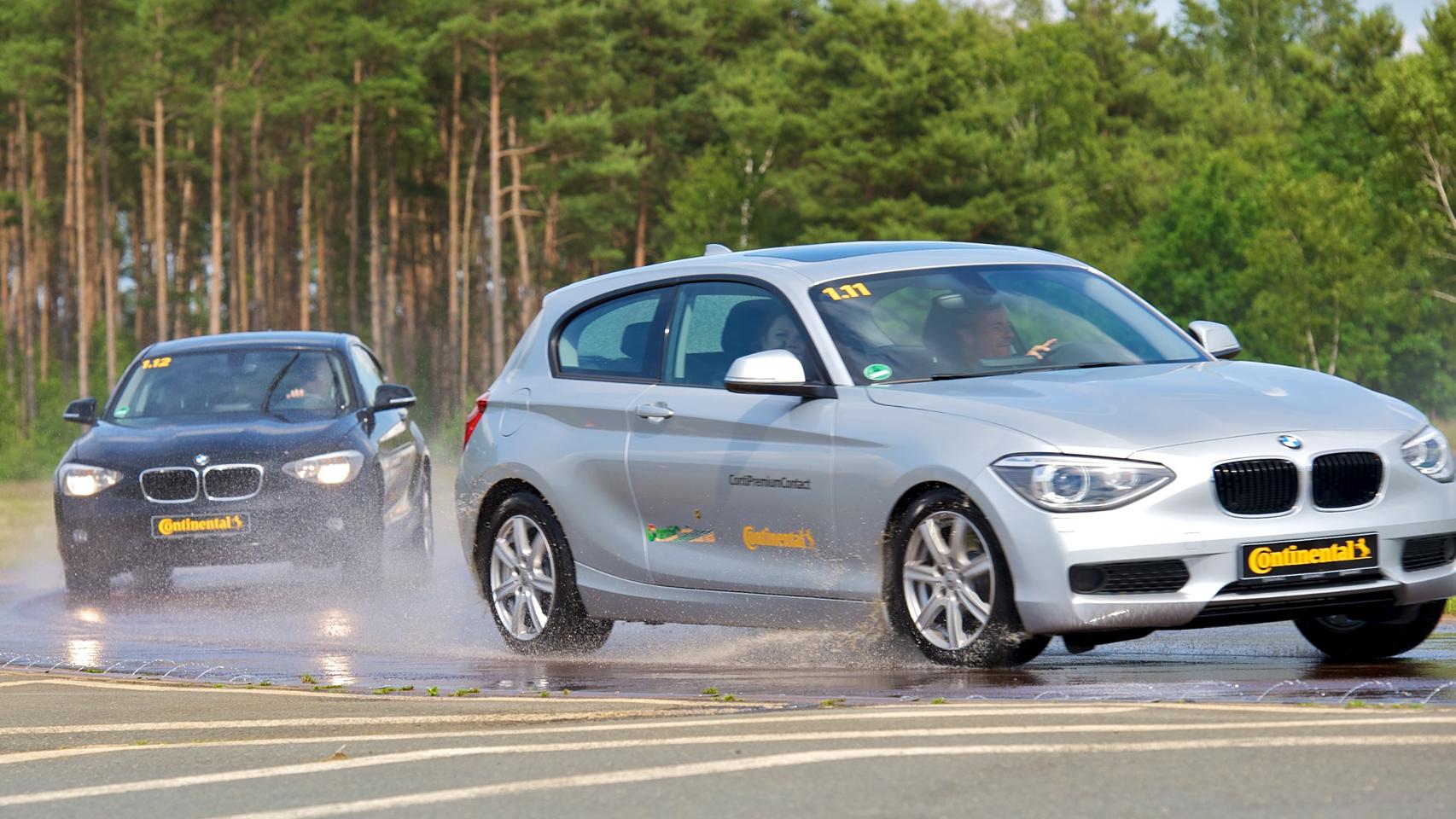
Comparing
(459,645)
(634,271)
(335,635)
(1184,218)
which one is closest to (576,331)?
(634,271)

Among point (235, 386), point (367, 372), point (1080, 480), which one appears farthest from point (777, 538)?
point (367, 372)

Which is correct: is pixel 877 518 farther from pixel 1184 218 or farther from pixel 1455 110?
pixel 1184 218

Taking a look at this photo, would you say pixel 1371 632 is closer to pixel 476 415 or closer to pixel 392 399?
pixel 476 415

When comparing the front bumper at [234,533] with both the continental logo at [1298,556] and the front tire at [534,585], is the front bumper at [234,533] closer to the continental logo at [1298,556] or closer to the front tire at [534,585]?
the front tire at [534,585]

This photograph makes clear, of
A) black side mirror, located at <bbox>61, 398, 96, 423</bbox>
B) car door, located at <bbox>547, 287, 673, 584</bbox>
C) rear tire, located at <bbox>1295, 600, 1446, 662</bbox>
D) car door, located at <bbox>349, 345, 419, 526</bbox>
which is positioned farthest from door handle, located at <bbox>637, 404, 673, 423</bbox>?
black side mirror, located at <bbox>61, 398, 96, 423</bbox>

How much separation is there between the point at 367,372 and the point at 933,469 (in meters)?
9.11

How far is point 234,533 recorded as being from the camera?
49.0 feet

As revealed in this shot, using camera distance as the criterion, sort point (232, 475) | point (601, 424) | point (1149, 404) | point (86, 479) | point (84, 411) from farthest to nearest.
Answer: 1. point (84, 411)
2. point (86, 479)
3. point (232, 475)
4. point (601, 424)
5. point (1149, 404)

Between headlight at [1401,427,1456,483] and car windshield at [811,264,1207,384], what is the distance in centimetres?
124

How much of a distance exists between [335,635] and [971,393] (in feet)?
16.2

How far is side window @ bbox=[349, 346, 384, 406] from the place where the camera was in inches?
640

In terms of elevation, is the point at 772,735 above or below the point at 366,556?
above

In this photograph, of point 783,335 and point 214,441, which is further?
point 214,441

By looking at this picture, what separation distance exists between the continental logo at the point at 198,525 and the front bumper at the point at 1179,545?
25.8ft
